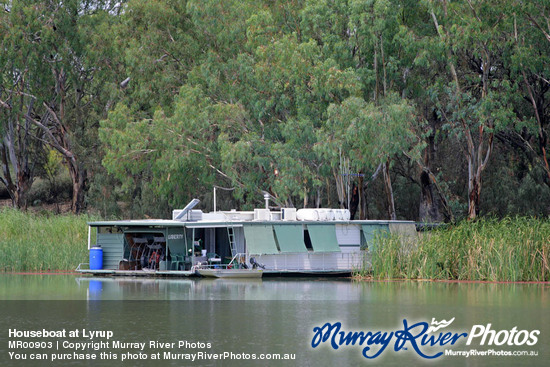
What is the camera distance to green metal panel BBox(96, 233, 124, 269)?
36312 mm

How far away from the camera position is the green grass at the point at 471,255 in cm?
3098

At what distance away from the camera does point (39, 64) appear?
53.6m

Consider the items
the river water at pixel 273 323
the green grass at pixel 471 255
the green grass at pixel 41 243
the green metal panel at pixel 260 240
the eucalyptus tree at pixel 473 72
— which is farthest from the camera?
the eucalyptus tree at pixel 473 72

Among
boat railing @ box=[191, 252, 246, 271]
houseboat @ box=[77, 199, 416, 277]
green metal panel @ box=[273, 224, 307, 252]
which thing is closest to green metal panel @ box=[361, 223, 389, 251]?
houseboat @ box=[77, 199, 416, 277]

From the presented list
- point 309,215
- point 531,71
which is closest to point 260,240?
point 309,215

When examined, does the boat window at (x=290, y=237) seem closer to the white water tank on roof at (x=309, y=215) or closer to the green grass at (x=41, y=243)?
the white water tank on roof at (x=309, y=215)

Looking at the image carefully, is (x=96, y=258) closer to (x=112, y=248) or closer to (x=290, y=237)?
(x=112, y=248)

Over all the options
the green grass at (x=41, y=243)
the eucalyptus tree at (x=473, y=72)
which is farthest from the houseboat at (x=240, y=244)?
the eucalyptus tree at (x=473, y=72)

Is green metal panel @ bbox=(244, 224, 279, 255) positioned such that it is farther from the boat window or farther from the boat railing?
the boat railing

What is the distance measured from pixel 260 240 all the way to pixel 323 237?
2.48 m

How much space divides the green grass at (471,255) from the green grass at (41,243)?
11768 mm

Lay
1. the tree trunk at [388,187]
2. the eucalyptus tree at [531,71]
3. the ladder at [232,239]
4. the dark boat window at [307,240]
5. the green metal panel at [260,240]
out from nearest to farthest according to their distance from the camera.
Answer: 1. the green metal panel at [260,240]
2. the ladder at [232,239]
3. the dark boat window at [307,240]
4. the eucalyptus tree at [531,71]
5. the tree trunk at [388,187]

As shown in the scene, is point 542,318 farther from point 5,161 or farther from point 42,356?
point 5,161

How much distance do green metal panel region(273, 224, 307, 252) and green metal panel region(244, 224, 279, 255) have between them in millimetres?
250
